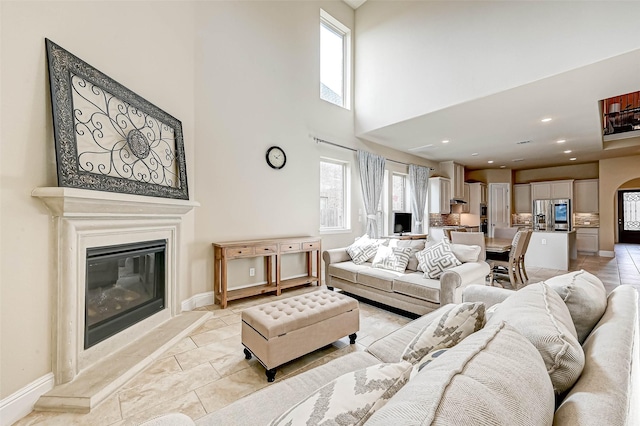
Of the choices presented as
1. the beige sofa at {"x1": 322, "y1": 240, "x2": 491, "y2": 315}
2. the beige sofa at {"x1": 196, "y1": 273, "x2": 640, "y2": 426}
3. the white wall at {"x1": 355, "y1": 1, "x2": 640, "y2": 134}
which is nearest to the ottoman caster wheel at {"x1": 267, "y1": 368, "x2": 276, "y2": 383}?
the beige sofa at {"x1": 196, "y1": 273, "x2": 640, "y2": 426}

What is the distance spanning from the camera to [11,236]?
168 centimetres

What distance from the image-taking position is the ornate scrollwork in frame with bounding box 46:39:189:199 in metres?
1.94

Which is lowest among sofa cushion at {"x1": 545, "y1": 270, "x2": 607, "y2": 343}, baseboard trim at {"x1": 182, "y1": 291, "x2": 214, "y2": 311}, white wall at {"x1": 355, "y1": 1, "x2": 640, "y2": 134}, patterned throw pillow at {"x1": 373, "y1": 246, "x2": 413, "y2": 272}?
baseboard trim at {"x1": 182, "y1": 291, "x2": 214, "y2": 311}

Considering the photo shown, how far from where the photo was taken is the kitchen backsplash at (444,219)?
7.76m

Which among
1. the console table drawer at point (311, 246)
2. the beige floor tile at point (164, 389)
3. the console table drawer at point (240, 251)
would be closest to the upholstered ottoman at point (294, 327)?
the beige floor tile at point (164, 389)

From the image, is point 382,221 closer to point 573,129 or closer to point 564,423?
point 573,129

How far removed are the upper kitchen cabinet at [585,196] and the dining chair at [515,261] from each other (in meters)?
5.94

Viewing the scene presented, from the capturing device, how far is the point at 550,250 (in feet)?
19.5

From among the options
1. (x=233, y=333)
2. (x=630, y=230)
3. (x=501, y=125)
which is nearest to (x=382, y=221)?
(x=501, y=125)

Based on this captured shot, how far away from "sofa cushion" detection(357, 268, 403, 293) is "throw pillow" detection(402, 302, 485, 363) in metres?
2.13

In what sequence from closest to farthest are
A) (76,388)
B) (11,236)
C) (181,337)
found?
1. (11,236)
2. (76,388)
3. (181,337)

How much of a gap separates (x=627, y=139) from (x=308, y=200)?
7853 mm

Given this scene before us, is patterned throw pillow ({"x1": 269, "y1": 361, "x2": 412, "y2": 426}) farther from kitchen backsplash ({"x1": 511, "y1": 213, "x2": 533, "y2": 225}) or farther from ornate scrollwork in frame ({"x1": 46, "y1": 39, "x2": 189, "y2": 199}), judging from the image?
kitchen backsplash ({"x1": 511, "y1": 213, "x2": 533, "y2": 225})

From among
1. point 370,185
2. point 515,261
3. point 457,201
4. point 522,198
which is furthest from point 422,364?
point 522,198
